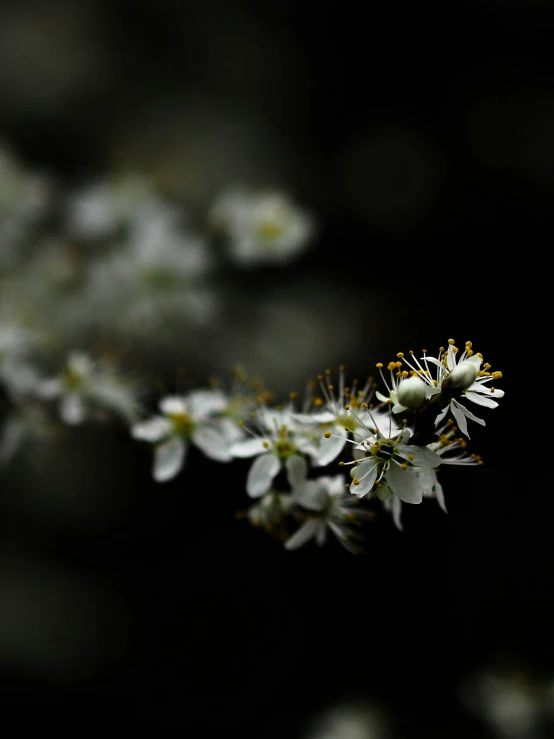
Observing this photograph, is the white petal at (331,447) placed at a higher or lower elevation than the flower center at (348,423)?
lower

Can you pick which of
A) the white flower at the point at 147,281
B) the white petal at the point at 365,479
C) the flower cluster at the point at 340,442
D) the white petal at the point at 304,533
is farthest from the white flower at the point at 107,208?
the white petal at the point at 365,479

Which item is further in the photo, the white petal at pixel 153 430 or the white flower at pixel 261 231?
the white flower at pixel 261 231

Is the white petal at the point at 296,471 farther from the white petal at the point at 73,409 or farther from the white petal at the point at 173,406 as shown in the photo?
the white petal at the point at 73,409

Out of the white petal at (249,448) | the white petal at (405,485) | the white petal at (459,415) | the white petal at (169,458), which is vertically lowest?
the white petal at (405,485)

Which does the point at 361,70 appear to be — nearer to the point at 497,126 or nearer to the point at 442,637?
the point at 497,126

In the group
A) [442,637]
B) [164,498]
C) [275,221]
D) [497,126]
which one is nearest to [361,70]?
[497,126]

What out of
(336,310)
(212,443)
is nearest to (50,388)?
(212,443)

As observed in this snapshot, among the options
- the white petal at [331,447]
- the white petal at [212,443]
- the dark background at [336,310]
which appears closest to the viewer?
the white petal at [331,447]

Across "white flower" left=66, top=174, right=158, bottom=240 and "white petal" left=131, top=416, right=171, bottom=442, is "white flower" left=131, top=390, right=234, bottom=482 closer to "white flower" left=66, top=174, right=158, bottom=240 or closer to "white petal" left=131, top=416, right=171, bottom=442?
"white petal" left=131, top=416, right=171, bottom=442
